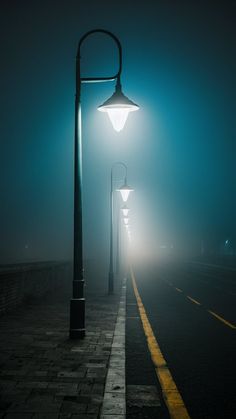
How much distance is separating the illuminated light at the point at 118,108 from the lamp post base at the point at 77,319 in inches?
145

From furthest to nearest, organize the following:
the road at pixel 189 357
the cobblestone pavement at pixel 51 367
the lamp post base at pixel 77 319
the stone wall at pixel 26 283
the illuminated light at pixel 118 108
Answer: the stone wall at pixel 26 283 < the lamp post base at pixel 77 319 < the illuminated light at pixel 118 108 < the road at pixel 189 357 < the cobblestone pavement at pixel 51 367

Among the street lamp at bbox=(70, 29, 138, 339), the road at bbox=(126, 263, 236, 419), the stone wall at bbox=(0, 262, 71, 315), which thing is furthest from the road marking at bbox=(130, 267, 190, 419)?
the stone wall at bbox=(0, 262, 71, 315)

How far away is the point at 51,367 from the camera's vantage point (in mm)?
6988

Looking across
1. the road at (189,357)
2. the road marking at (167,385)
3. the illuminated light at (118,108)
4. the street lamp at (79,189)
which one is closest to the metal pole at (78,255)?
the street lamp at (79,189)

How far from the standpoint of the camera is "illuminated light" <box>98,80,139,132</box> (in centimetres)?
913

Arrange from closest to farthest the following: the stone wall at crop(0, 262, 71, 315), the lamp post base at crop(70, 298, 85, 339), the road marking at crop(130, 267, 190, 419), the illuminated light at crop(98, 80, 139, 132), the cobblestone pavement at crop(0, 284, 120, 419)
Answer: the cobblestone pavement at crop(0, 284, 120, 419)
the road marking at crop(130, 267, 190, 419)
the illuminated light at crop(98, 80, 139, 132)
the lamp post base at crop(70, 298, 85, 339)
the stone wall at crop(0, 262, 71, 315)

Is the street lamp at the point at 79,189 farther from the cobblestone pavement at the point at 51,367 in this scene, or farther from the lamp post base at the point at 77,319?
the cobblestone pavement at the point at 51,367

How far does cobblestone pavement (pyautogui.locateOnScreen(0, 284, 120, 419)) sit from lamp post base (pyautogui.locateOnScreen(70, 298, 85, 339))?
20 centimetres

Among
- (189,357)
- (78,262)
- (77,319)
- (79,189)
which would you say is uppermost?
(79,189)

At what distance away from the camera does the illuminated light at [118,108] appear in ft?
30.0

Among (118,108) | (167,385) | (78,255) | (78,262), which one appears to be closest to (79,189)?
(78,255)

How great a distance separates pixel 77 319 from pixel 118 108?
4382 mm

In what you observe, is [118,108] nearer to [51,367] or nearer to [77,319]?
[77,319]

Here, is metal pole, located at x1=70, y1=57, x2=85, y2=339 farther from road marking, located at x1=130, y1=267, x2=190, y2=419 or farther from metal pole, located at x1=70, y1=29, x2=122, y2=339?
road marking, located at x1=130, y1=267, x2=190, y2=419
